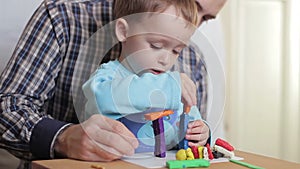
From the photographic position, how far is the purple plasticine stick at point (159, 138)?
72 cm

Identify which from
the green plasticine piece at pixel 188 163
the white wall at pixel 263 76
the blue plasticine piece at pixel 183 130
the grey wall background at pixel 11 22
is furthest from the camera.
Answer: the white wall at pixel 263 76

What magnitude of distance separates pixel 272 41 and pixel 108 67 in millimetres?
1608

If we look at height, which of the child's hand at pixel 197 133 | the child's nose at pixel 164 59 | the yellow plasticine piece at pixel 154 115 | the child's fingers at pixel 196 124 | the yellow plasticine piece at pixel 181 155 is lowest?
the yellow plasticine piece at pixel 181 155

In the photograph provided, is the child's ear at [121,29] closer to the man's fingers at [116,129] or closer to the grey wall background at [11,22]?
the man's fingers at [116,129]

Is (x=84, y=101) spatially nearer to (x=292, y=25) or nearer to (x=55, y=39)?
(x=55, y=39)

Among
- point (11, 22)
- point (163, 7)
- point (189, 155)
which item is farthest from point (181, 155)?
point (11, 22)

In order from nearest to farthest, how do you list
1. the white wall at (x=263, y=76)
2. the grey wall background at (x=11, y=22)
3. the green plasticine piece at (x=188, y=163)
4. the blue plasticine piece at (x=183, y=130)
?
1. the green plasticine piece at (x=188, y=163)
2. the blue plasticine piece at (x=183, y=130)
3. the grey wall background at (x=11, y=22)
4. the white wall at (x=263, y=76)

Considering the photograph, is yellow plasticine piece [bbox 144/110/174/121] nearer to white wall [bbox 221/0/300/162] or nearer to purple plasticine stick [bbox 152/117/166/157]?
purple plasticine stick [bbox 152/117/166/157]

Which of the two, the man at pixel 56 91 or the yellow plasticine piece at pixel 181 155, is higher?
the man at pixel 56 91

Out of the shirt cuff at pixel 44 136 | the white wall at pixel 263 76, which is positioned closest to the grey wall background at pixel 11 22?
the shirt cuff at pixel 44 136

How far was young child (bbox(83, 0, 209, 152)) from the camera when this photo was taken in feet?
2.34

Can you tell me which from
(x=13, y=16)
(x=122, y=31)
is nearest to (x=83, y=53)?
(x=122, y=31)

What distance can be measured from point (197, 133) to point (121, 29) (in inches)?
8.1

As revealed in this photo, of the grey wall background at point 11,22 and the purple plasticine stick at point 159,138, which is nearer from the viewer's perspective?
the purple plasticine stick at point 159,138
